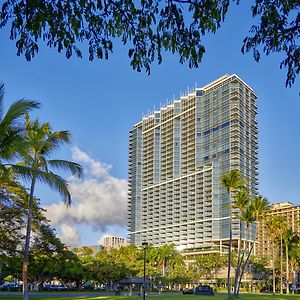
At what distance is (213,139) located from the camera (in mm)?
175375

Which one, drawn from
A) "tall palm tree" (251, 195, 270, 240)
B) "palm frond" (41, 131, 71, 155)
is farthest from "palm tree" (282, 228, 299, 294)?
"palm frond" (41, 131, 71, 155)

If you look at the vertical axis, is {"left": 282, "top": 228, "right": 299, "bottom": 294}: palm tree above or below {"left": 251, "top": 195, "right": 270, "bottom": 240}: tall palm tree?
below

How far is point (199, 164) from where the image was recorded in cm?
17912

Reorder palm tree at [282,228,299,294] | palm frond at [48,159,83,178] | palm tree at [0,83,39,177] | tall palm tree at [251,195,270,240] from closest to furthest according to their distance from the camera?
palm tree at [0,83,39,177] → palm frond at [48,159,83,178] → tall palm tree at [251,195,270,240] → palm tree at [282,228,299,294]

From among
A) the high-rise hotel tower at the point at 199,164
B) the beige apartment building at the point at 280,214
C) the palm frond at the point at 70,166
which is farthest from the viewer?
the beige apartment building at the point at 280,214

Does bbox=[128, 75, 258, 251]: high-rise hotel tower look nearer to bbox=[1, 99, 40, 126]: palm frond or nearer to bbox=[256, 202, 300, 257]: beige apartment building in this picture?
bbox=[256, 202, 300, 257]: beige apartment building

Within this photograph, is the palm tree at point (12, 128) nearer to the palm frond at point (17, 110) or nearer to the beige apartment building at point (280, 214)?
the palm frond at point (17, 110)

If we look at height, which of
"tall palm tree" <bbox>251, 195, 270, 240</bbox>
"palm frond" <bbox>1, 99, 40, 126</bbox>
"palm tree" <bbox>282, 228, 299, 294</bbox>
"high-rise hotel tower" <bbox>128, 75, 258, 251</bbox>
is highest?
"high-rise hotel tower" <bbox>128, 75, 258, 251</bbox>

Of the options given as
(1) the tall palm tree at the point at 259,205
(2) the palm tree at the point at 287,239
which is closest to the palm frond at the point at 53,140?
(1) the tall palm tree at the point at 259,205

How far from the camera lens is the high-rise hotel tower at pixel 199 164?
166637 millimetres

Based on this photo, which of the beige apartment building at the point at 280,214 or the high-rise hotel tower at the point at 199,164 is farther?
the beige apartment building at the point at 280,214

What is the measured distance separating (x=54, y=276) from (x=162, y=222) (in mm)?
114466

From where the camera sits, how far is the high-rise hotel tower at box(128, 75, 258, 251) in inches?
6561

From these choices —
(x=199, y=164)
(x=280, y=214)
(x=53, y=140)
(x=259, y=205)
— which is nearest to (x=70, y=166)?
(x=53, y=140)
